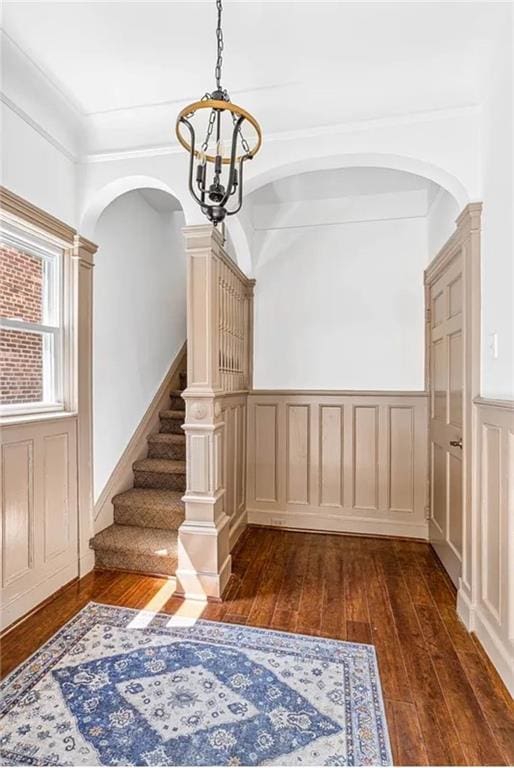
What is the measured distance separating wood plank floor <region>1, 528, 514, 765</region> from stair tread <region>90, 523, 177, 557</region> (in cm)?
18

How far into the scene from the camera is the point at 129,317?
11.5ft

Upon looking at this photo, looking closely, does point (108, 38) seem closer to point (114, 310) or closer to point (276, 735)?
point (114, 310)

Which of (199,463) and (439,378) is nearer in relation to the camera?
(199,463)

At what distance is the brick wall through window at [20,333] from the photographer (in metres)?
2.29

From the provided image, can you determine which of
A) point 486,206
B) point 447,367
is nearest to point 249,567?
point 447,367

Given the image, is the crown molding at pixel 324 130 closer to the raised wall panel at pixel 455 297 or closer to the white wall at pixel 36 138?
the white wall at pixel 36 138

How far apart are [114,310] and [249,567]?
2280mm

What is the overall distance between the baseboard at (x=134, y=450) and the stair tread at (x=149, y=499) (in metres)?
0.08

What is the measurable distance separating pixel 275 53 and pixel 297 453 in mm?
2931

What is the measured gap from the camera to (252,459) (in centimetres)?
385

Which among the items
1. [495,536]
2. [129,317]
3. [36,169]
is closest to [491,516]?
[495,536]

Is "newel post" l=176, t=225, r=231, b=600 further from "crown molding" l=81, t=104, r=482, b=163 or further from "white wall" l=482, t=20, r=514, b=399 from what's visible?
"white wall" l=482, t=20, r=514, b=399

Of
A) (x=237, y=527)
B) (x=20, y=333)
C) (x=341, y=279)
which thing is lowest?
(x=237, y=527)

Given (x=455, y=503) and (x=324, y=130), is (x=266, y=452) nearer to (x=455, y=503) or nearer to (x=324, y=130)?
(x=455, y=503)
